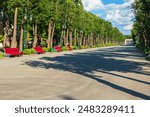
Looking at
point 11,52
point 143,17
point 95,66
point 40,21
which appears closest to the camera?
point 95,66

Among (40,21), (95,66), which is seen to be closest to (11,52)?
(95,66)

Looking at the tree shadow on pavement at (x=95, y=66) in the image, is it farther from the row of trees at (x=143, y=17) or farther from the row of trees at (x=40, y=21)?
the row of trees at (x=40, y=21)

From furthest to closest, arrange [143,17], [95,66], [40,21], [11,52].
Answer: [40,21] < [143,17] < [11,52] < [95,66]

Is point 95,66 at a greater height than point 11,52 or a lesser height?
lesser

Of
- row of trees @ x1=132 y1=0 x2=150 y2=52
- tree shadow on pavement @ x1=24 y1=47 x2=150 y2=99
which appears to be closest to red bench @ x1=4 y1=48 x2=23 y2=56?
tree shadow on pavement @ x1=24 y1=47 x2=150 y2=99

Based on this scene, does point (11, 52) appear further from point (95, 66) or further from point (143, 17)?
point (95, 66)

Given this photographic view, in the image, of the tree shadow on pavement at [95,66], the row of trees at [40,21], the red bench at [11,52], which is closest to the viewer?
the tree shadow on pavement at [95,66]

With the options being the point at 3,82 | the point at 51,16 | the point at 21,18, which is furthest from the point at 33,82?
the point at 51,16

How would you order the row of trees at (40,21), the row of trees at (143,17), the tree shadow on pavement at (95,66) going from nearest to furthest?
the tree shadow on pavement at (95,66), the row of trees at (143,17), the row of trees at (40,21)

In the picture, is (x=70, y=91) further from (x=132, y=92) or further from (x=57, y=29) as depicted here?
(x=57, y=29)

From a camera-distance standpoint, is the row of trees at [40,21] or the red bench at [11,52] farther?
the row of trees at [40,21]

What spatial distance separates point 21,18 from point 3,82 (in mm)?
44183

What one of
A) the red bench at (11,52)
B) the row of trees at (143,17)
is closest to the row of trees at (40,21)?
the red bench at (11,52)

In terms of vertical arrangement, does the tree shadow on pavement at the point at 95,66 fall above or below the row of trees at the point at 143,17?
below
